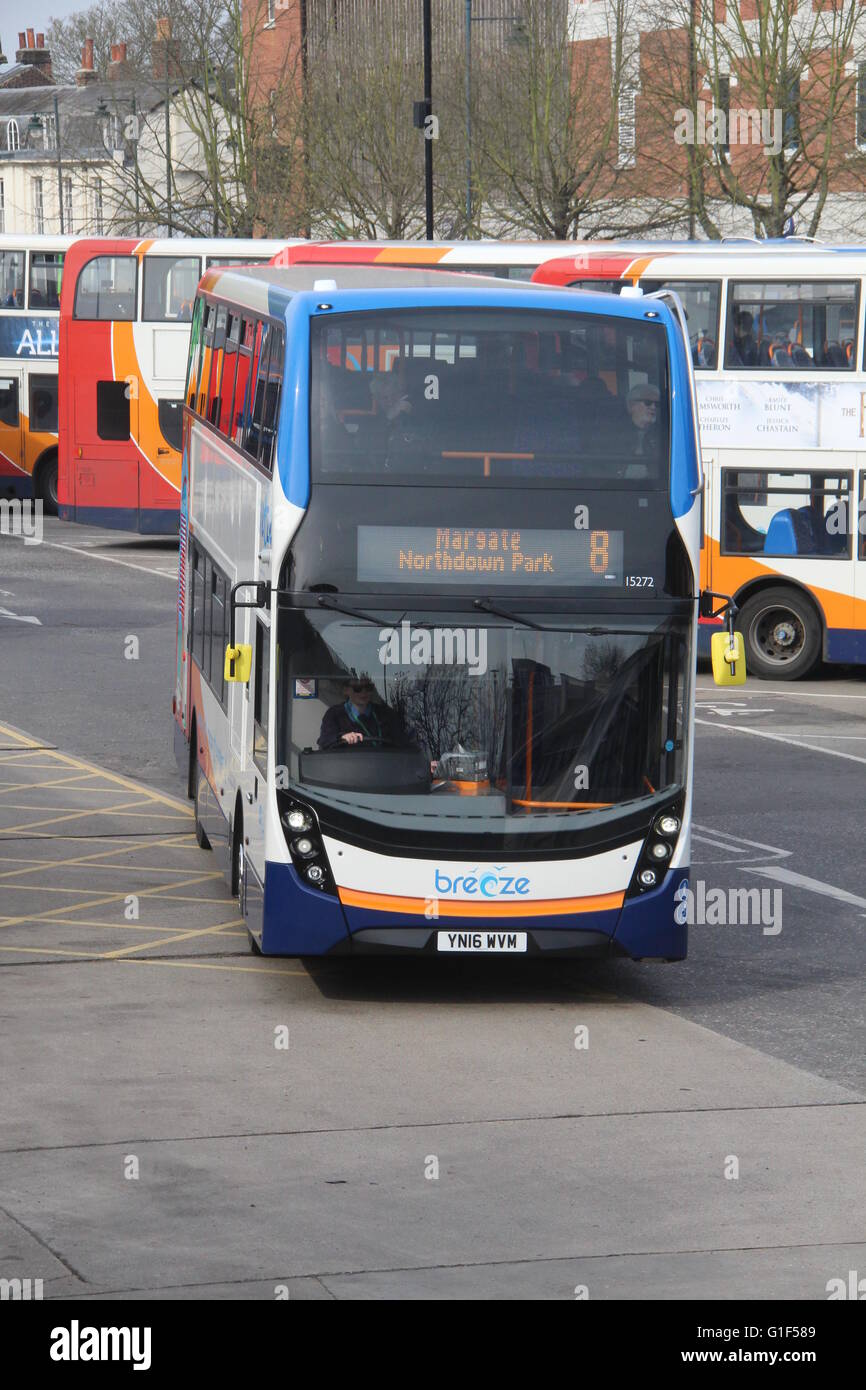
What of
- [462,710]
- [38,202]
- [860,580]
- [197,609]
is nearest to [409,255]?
[860,580]

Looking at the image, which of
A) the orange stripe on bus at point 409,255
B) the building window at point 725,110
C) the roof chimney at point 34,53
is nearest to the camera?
the orange stripe on bus at point 409,255

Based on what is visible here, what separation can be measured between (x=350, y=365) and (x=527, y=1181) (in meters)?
4.51

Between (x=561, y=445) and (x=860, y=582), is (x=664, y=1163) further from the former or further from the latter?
(x=860, y=582)

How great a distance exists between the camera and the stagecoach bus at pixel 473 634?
10883 millimetres

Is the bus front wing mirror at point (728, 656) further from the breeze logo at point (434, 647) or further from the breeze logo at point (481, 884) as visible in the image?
the breeze logo at point (481, 884)

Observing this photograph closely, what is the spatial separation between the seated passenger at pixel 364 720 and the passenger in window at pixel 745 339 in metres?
14.1

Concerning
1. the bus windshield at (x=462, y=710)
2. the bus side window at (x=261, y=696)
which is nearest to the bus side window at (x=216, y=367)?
the bus side window at (x=261, y=696)

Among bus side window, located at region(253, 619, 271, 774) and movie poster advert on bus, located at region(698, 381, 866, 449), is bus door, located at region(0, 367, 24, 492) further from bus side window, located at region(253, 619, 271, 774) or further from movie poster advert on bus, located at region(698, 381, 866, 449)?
bus side window, located at region(253, 619, 271, 774)

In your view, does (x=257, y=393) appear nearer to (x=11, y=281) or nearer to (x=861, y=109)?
(x=11, y=281)

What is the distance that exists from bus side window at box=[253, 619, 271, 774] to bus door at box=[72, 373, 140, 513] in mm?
23504

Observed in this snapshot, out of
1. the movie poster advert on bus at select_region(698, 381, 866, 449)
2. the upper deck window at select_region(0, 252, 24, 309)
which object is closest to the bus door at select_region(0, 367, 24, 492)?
the upper deck window at select_region(0, 252, 24, 309)

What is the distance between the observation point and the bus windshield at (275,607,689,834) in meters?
10.9

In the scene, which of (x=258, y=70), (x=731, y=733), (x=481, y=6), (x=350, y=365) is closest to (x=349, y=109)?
(x=258, y=70)

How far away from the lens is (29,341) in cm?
3928
